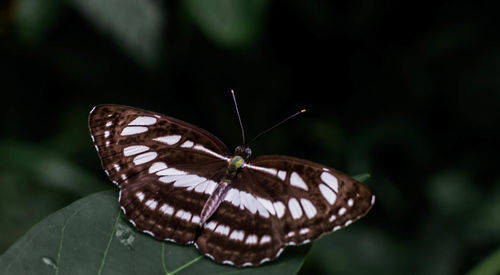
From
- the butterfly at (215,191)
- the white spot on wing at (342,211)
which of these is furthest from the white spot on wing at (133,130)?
the white spot on wing at (342,211)

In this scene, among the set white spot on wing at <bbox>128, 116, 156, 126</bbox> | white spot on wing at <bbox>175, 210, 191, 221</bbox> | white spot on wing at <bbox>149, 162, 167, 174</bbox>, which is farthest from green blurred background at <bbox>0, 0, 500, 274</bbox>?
white spot on wing at <bbox>175, 210, 191, 221</bbox>

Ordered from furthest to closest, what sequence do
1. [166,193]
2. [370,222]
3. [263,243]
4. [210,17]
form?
1. [370,222]
2. [210,17]
3. [166,193]
4. [263,243]

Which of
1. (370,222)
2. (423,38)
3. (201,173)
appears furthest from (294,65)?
(201,173)

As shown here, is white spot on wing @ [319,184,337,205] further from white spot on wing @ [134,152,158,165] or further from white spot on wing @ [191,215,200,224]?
white spot on wing @ [134,152,158,165]

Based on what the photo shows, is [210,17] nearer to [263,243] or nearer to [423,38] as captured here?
[263,243]

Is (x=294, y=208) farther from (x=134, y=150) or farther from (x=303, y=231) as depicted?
(x=134, y=150)

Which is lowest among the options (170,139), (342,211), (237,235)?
(237,235)

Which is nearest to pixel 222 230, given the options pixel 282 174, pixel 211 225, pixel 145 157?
pixel 211 225
